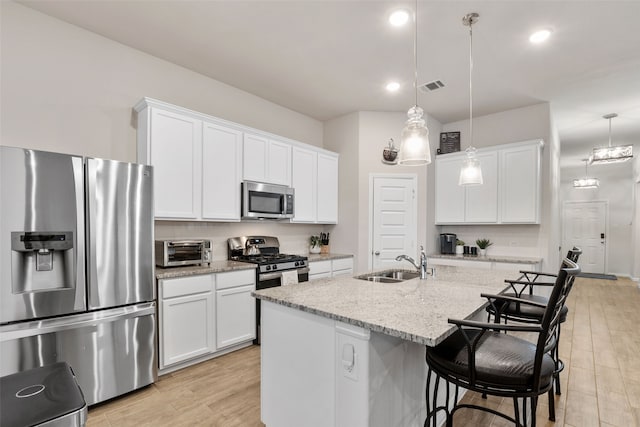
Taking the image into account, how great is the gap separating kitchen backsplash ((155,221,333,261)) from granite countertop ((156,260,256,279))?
31cm

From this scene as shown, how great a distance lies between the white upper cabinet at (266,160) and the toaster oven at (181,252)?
3.16 ft

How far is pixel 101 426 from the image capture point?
2.08 meters

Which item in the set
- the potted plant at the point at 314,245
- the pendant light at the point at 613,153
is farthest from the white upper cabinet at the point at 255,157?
the pendant light at the point at 613,153

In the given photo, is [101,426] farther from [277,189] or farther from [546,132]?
[546,132]

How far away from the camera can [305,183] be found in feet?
14.5

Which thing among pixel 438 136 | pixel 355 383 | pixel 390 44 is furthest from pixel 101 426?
pixel 438 136

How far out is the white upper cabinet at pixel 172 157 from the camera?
2.89 meters

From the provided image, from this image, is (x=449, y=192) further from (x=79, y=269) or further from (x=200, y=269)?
(x=79, y=269)

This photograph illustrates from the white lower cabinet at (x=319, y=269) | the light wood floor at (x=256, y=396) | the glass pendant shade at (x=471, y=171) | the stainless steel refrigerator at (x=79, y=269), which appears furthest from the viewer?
the white lower cabinet at (x=319, y=269)

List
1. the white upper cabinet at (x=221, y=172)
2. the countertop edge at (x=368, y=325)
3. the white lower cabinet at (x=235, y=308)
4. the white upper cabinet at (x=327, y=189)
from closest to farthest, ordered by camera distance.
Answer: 1. the countertop edge at (x=368, y=325)
2. the white lower cabinet at (x=235, y=308)
3. the white upper cabinet at (x=221, y=172)
4. the white upper cabinet at (x=327, y=189)

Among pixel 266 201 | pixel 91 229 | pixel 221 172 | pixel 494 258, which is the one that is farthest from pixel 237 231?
pixel 494 258

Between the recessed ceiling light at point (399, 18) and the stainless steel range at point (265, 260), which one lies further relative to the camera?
the stainless steel range at point (265, 260)

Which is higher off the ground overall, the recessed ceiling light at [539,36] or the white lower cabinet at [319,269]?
the recessed ceiling light at [539,36]

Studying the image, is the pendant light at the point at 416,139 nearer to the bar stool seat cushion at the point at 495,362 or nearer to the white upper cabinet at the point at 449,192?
the bar stool seat cushion at the point at 495,362
